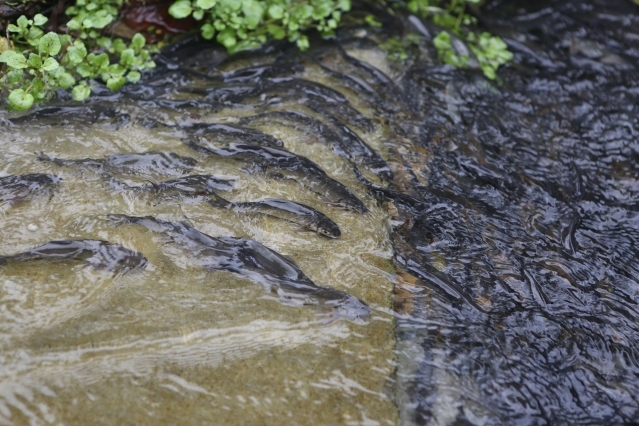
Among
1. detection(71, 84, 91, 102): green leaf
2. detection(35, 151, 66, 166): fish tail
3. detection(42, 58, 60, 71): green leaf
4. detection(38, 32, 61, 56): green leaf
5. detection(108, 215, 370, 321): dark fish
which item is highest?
detection(38, 32, 61, 56): green leaf

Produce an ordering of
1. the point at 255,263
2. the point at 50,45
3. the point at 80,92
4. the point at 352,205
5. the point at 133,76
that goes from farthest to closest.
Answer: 1. the point at 133,76
2. the point at 80,92
3. the point at 50,45
4. the point at 352,205
5. the point at 255,263

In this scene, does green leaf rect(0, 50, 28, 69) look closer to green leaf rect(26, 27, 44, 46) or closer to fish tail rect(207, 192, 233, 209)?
green leaf rect(26, 27, 44, 46)

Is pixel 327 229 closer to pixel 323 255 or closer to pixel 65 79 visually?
pixel 323 255

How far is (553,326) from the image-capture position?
3.26 m

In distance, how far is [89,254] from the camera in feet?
10.4

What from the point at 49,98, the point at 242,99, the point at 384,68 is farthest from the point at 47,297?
the point at 384,68

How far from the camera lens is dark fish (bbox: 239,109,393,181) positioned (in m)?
4.19

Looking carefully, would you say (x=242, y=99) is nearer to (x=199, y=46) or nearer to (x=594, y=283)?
(x=199, y=46)

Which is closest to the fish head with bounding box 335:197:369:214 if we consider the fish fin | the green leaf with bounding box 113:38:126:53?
the fish fin

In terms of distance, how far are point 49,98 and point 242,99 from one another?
4.44ft

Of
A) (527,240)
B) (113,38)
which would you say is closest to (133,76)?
(113,38)

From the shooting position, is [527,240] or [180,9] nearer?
[527,240]

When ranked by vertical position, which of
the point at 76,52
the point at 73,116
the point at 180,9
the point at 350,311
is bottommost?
the point at 350,311

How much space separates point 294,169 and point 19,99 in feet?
5.82
